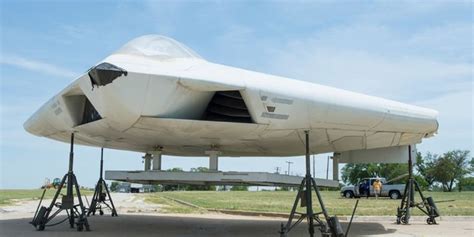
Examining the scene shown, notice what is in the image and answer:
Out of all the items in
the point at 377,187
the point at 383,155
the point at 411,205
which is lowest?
the point at 377,187

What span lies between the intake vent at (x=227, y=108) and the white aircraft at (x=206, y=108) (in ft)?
0.06

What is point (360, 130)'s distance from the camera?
10953mm

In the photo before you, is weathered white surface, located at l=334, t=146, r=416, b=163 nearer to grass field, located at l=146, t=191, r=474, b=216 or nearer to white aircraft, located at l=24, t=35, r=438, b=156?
white aircraft, located at l=24, t=35, r=438, b=156

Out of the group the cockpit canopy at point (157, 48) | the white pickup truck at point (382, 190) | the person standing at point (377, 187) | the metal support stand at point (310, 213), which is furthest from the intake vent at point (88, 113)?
the white pickup truck at point (382, 190)

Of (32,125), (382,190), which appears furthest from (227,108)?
(382,190)

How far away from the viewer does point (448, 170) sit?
89.8 m

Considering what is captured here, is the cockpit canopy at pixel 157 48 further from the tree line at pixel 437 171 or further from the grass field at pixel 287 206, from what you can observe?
the tree line at pixel 437 171

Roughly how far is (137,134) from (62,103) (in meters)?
1.64

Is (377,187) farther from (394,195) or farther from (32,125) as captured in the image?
(32,125)

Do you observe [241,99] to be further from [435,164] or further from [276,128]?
Answer: [435,164]

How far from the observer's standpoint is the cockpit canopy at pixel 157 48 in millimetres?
9984

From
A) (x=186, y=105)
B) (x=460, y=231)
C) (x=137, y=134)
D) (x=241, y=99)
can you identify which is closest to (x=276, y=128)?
(x=241, y=99)

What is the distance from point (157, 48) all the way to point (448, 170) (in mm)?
88529

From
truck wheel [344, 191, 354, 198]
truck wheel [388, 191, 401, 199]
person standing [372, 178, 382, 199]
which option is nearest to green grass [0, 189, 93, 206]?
truck wheel [344, 191, 354, 198]
